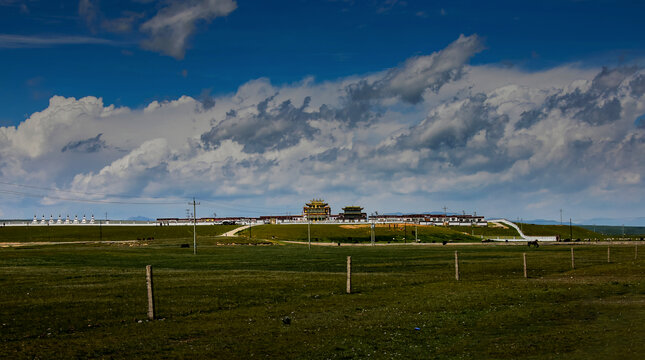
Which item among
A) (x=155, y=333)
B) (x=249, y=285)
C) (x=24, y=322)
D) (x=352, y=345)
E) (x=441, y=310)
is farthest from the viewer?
(x=249, y=285)

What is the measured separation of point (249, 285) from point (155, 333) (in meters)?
17.5

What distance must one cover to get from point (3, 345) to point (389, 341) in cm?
1289

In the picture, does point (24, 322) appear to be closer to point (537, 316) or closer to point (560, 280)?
point (537, 316)

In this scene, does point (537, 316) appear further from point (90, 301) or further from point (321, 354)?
point (90, 301)

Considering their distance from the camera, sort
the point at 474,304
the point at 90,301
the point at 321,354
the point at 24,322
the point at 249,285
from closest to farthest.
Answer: the point at 321,354 → the point at 24,322 → the point at 474,304 → the point at 90,301 → the point at 249,285

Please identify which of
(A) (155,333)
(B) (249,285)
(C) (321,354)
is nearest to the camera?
(C) (321,354)

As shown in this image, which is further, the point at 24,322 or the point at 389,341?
the point at 24,322

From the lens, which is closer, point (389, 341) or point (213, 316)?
point (389, 341)

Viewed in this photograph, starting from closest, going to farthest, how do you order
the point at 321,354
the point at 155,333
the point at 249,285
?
the point at 321,354
the point at 155,333
the point at 249,285

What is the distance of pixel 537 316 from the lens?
23141mm

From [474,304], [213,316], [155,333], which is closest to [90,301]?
[213,316]

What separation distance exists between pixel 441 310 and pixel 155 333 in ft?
41.9

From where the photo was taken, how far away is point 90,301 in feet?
96.3

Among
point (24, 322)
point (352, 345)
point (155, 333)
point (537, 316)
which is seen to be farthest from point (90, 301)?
point (537, 316)
